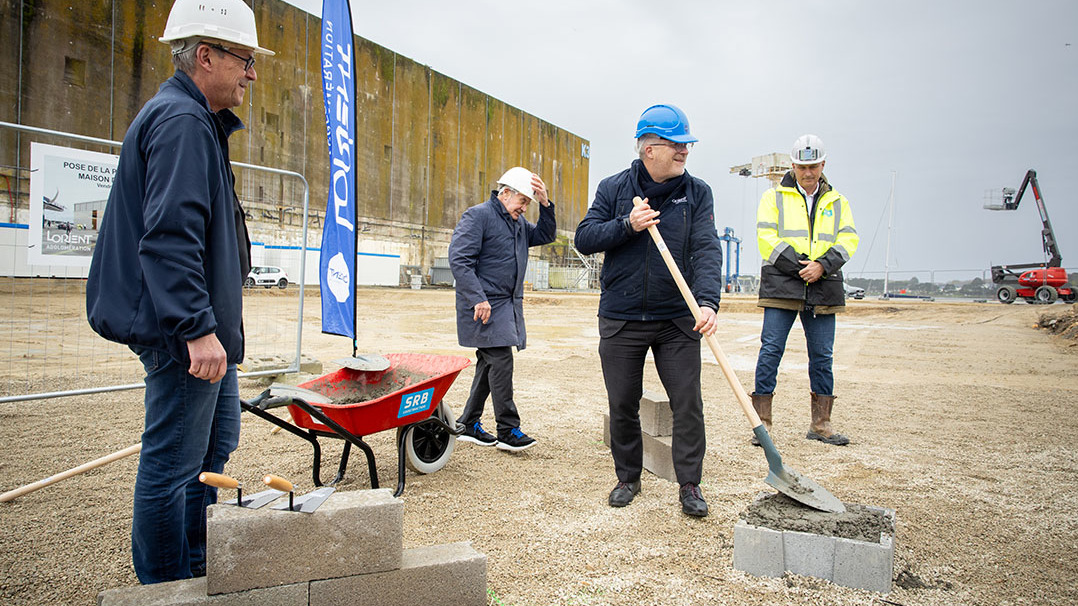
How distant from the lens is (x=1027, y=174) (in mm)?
25109

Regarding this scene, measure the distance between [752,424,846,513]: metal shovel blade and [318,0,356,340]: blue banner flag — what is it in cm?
241

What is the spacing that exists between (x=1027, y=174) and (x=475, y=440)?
29.2m

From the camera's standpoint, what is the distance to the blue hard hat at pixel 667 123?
2.86m

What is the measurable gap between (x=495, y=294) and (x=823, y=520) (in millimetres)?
2278

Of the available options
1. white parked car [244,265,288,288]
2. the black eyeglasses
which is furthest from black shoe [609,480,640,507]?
white parked car [244,265,288,288]

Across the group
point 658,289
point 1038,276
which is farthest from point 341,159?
point 1038,276

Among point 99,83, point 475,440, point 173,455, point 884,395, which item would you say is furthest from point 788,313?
point 99,83

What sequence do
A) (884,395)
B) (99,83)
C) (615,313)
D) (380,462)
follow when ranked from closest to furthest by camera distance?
(615,313) < (380,462) < (884,395) < (99,83)

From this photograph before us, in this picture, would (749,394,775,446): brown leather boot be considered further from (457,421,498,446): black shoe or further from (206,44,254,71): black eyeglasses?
(206,44,254,71): black eyeglasses

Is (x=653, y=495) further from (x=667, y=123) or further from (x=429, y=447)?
(x=667, y=123)

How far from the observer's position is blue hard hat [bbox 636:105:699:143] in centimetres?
286

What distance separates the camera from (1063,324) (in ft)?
42.8

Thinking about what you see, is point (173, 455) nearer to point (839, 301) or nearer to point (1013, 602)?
point (1013, 602)

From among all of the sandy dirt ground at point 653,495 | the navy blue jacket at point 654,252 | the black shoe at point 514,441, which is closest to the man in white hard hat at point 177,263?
the sandy dirt ground at point 653,495
